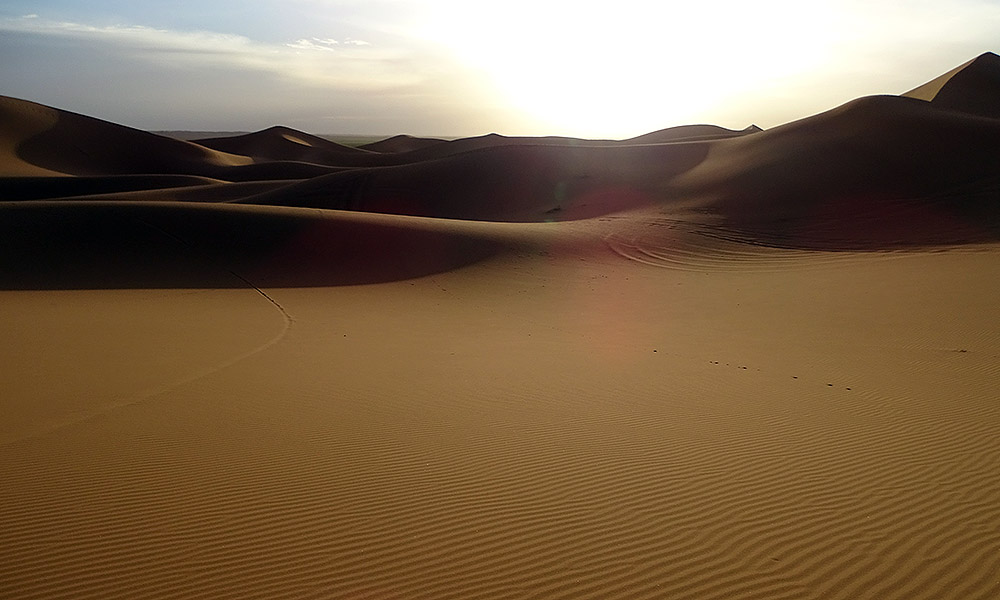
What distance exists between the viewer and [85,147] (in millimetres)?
67375

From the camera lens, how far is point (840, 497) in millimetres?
4938

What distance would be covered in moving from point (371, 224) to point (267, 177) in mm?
44694

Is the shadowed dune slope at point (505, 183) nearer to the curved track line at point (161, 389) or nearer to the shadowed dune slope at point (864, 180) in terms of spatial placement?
the shadowed dune slope at point (864, 180)

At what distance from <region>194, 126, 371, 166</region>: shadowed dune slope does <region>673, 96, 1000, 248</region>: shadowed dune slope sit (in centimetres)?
5970

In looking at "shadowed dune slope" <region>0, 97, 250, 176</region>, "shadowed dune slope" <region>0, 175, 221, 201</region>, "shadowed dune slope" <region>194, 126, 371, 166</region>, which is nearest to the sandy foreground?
"shadowed dune slope" <region>0, 175, 221, 201</region>

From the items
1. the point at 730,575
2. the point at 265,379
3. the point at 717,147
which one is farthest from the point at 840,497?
the point at 717,147

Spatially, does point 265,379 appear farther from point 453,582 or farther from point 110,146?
point 110,146

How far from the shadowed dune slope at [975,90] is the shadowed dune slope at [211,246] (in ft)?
130

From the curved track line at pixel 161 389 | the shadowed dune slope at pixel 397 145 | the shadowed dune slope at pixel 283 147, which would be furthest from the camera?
the shadowed dune slope at pixel 397 145

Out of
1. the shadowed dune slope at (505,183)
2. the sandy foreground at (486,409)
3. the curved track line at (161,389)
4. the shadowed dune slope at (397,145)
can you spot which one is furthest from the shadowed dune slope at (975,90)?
the shadowed dune slope at (397,145)

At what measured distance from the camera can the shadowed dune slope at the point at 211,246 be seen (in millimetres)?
17578

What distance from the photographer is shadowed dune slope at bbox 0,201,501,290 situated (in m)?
17.6

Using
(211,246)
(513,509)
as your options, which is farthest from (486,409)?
(211,246)

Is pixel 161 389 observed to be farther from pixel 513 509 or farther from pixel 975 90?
pixel 975 90
